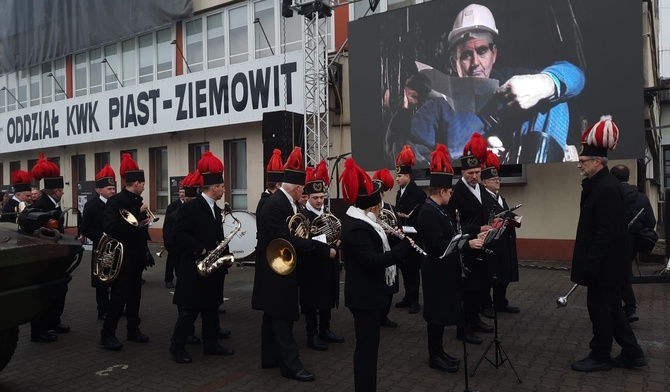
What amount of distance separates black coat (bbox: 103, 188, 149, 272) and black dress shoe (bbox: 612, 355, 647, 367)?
530 cm

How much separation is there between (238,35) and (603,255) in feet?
46.9

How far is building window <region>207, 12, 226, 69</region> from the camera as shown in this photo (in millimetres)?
17172

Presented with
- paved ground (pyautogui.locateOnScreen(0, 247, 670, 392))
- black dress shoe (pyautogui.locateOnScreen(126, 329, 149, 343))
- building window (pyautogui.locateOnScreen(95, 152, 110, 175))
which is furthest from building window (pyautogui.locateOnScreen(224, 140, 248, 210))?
black dress shoe (pyautogui.locateOnScreen(126, 329, 149, 343))

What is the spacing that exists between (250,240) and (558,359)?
6.13 m

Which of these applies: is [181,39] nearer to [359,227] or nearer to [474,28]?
[474,28]

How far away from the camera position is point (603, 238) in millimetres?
5031

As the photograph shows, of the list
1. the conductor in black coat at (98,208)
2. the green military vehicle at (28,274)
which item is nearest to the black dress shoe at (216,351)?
the green military vehicle at (28,274)

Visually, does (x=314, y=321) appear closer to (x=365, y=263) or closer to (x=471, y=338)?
(x=471, y=338)

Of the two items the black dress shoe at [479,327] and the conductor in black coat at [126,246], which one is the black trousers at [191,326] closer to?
the conductor in black coat at [126,246]

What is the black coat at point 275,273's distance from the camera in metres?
5.28

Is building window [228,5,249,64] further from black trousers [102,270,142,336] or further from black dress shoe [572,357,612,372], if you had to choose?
black dress shoe [572,357,612,372]

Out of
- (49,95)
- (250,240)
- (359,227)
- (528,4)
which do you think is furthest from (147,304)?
(49,95)

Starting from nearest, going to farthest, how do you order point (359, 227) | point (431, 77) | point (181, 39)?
point (359, 227) → point (431, 77) → point (181, 39)

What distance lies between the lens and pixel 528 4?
36.4 feet
